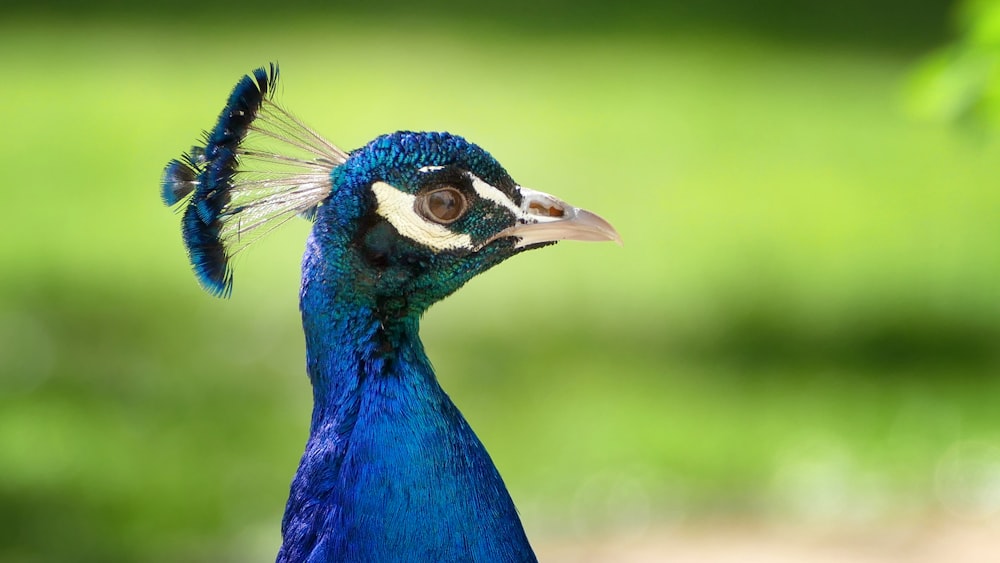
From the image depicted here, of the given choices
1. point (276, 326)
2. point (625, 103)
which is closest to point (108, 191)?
A: point (276, 326)

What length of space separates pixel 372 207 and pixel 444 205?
7cm

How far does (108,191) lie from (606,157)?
1632mm

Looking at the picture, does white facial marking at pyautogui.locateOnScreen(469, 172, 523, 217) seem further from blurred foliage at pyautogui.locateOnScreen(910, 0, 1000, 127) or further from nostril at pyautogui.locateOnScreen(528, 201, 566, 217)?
blurred foliage at pyautogui.locateOnScreen(910, 0, 1000, 127)

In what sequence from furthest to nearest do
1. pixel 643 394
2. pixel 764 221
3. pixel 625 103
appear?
pixel 625 103
pixel 764 221
pixel 643 394

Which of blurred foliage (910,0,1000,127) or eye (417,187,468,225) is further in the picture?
→ blurred foliage (910,0,1000,127)

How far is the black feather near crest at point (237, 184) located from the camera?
1256 mm

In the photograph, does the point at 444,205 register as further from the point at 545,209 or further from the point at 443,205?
the point at 545,209

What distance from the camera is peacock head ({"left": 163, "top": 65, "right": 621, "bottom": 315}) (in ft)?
4.11

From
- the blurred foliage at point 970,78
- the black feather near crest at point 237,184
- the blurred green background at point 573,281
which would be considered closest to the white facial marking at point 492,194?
the black feather near crest at point 237,184

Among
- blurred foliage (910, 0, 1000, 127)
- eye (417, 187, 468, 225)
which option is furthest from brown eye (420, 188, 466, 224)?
blurred foliage (910, 0, 1000, 127)

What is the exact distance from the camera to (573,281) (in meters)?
3.84

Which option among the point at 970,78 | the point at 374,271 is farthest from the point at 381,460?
the point at 970,78

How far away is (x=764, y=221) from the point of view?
14.0ft

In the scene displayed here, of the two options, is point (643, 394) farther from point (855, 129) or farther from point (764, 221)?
point (855, 129)
